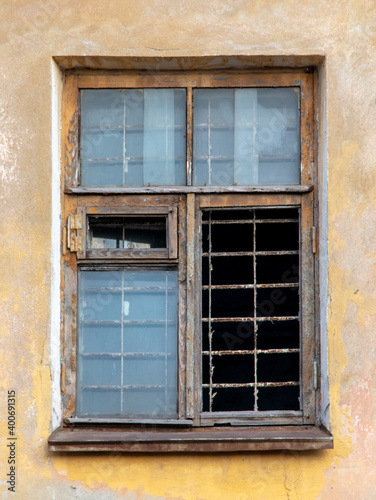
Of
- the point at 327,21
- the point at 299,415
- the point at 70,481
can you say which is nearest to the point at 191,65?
the point at 327,21

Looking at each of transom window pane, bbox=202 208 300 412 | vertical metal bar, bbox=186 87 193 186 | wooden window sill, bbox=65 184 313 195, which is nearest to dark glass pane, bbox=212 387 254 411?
transom window pane, bbox=202 208 300 412

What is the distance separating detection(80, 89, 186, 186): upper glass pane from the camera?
12.9 ft

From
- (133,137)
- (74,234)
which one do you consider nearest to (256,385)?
(74,234)

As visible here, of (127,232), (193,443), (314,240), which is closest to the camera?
(193,443)

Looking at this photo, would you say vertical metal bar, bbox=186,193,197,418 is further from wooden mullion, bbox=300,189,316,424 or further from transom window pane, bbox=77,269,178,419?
wooden mullion, bbox=300,189,316,424

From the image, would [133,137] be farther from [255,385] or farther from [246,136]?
[255,385]

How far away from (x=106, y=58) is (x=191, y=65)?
20.2 inches

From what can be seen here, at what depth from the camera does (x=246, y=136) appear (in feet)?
13.0

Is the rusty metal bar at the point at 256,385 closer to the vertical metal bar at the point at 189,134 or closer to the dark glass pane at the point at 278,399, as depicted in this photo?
the dark glass pane at the point at 278,399

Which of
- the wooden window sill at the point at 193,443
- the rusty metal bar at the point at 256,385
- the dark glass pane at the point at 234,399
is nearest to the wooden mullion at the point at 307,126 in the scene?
the rusty metal bar at the point at 256,385

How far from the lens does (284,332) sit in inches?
155

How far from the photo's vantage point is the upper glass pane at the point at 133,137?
395 cm

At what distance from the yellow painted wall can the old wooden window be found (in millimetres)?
177

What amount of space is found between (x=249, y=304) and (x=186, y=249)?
1.69 feet
